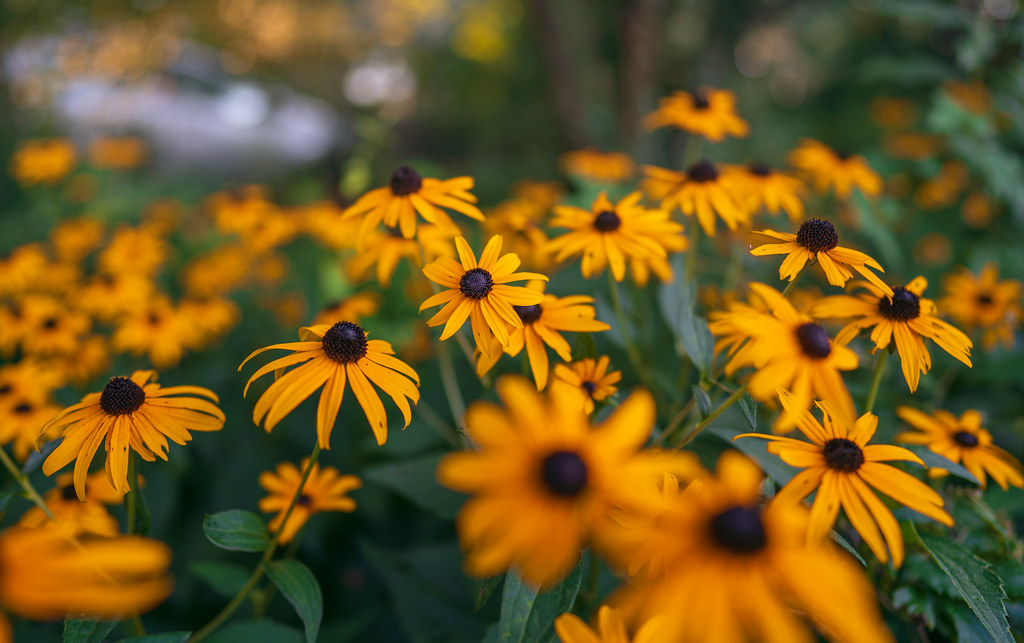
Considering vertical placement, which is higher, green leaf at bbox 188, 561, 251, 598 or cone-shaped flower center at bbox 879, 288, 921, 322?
cone-shaped flower center at bbox 879, 288, 921, 322

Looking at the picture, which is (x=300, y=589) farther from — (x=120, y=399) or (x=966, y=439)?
(x=966, y=439)

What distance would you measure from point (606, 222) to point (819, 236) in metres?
0.43

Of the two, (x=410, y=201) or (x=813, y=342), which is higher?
(x=410, y=201)

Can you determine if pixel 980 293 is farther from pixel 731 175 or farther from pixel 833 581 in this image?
pixel 833 581

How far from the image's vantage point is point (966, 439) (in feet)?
3.55

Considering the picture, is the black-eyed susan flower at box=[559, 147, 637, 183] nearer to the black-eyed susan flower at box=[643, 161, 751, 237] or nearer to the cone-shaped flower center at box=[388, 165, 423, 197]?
the black-eyed susan flower at box=[643, 161, 751, 237]

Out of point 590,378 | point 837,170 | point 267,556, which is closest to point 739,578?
point 590,378

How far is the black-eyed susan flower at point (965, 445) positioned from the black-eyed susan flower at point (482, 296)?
848mm

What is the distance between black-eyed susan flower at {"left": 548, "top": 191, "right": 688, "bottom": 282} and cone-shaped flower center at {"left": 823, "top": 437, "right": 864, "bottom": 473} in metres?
0.51

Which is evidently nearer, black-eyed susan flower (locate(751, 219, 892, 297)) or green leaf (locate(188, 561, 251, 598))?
black-eyed susan flower (locate(751, 219, 892, 297))

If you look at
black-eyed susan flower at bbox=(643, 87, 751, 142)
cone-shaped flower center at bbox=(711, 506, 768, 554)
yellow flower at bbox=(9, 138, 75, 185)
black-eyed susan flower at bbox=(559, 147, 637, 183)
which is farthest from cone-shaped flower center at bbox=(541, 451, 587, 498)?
yellow flower at bbox=(9, 138, 75, 185)

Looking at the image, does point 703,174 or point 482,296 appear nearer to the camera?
point 482,296

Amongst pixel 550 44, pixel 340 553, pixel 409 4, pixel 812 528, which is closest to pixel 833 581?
pixel 812 528

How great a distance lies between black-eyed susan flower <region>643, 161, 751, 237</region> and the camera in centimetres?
128
